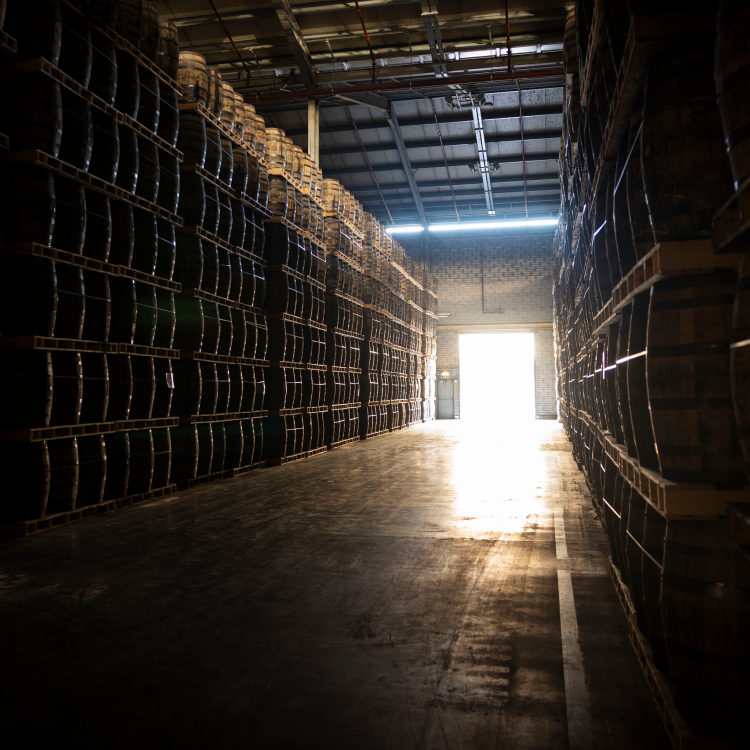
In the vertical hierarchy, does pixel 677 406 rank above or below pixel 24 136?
below

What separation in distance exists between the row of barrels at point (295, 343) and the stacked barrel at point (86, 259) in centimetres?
269

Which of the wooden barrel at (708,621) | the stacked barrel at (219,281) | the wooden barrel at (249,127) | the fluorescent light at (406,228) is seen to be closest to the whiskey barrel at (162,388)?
the stacked barrel at (219,281)

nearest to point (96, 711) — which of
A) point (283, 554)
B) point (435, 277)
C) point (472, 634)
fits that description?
point (472, 634)

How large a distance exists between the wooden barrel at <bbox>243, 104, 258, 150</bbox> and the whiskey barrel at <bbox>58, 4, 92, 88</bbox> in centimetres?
322

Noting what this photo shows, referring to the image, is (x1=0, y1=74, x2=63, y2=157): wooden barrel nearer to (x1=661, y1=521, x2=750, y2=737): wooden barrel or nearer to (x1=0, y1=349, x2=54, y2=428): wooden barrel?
(x1=0, y1=349, x2=54, y2=428): wooden barrel

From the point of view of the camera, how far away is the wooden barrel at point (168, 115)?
645 cm

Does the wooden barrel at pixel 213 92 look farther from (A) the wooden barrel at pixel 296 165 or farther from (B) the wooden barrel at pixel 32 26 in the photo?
(B) the wooden barrel at pixel 32 26

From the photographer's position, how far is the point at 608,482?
3.60 metres

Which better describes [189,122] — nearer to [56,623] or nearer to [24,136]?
[24,136]

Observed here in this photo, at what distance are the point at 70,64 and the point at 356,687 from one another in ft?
17.2

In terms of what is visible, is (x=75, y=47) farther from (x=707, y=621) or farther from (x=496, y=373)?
(x=496, y=373)

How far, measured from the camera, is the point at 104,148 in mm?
5477

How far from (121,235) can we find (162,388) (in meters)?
1.58

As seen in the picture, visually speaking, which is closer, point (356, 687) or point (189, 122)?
point (356, 687)
